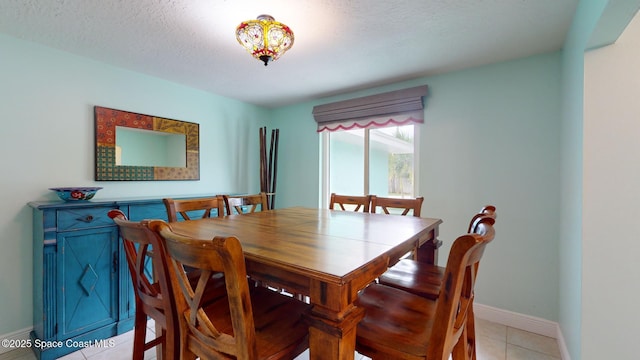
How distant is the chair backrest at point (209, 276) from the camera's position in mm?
710

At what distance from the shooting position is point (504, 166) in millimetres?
2264

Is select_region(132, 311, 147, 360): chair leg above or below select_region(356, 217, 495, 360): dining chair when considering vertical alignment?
below

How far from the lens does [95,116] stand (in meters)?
2.24

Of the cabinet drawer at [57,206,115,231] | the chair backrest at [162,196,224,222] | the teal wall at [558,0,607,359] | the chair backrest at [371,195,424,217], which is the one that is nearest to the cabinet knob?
the cabinet drawer at [57,206,115,231]

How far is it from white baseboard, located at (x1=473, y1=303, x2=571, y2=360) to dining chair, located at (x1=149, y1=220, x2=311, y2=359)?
1.97 meters

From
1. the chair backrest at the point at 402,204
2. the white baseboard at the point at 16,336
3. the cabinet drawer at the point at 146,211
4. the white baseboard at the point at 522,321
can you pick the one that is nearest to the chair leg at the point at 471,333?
the chair backrest at the point at 402,204

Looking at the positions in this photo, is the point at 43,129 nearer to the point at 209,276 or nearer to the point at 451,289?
the point at 209,276

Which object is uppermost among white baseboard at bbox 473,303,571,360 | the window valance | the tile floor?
the window valance

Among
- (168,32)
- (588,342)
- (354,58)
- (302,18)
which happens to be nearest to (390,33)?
(354,58)

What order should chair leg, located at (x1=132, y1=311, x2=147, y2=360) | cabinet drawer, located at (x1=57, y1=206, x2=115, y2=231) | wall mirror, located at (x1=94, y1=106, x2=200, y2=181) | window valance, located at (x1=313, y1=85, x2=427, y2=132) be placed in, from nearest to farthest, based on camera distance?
1. chair leg, located at (x1=132, y1=311, x2=147, y2=360)
2. cabinet drawer, located at (x1=57, y1=206, x2=115, y2=231)
3. wall mirror, located at (x1=94, y1=106, x2=200, y2=181)
4. window valance, located at (x1=313, y1=85, x2=427, y2=132)

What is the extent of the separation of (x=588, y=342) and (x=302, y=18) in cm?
236

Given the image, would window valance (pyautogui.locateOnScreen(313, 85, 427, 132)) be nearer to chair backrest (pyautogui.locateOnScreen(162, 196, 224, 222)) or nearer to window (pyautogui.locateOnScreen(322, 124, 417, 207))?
window (pyautogui.locateOnScreen(322, 124, 417, 207))

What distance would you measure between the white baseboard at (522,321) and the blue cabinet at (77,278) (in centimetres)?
290

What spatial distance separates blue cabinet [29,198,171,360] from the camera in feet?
5.74
